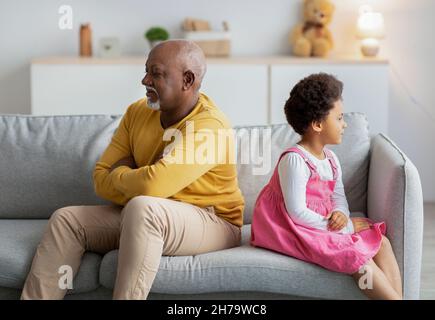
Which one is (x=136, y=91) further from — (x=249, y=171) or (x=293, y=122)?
(x=293, y=122)

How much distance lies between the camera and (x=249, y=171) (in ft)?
10.9

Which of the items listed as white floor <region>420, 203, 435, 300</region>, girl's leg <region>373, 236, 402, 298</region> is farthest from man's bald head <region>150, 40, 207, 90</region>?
white floor <region>420, 203, 435, 300</region>

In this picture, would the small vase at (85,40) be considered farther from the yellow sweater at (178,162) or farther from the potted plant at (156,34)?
the yellow sweater at (178,162)

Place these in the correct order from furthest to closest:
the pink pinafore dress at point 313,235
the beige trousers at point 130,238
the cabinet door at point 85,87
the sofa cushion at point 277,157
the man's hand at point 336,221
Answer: the cabinet door at point 85,87, the sofa cushion at point 277,157, the man's hand at point 336,221, the pink pinafore dress at point 313,235, the beige trousers at point 130,238

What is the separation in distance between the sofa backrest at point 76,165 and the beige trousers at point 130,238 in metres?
0.34

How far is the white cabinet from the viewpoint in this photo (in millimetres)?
5008

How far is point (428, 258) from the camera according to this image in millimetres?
4141

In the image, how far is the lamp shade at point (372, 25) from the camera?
513 centimetres

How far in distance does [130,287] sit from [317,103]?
828 mm

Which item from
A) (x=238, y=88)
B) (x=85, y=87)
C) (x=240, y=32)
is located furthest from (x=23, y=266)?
(x=240, y=32)

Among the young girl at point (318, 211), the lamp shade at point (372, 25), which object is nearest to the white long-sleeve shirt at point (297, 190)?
the young girl at point (318, 211)

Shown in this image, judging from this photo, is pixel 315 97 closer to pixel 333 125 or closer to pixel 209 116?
pixel 333 125

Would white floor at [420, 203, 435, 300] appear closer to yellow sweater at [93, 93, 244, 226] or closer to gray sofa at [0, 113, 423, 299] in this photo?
gray sofa at [0, 113, 423, 299]

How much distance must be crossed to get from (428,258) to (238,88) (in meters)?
1.48
